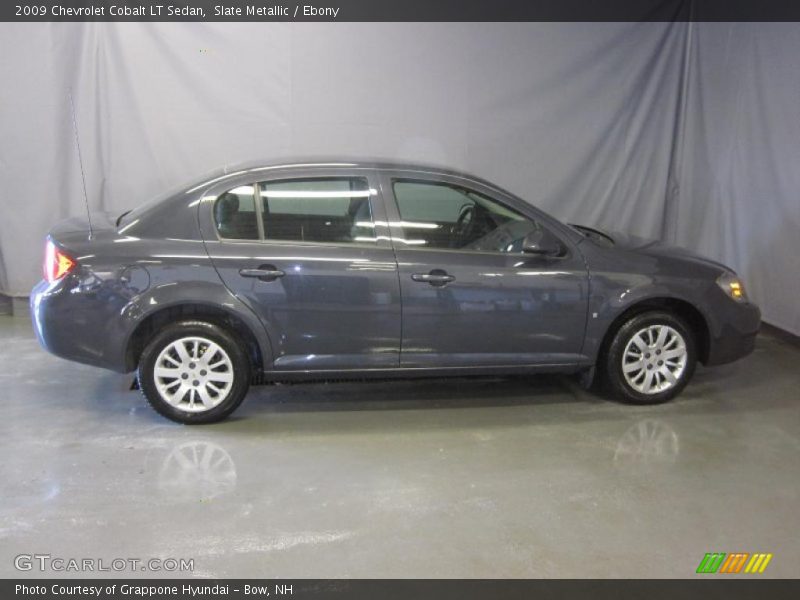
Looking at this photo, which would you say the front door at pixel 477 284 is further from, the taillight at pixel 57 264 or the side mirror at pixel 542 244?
the taillight at pixel 57 264

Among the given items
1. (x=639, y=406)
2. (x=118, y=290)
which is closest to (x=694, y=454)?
(x=639, y=406)

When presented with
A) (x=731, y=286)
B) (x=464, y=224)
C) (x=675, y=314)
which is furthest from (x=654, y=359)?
(x=464, y=224)

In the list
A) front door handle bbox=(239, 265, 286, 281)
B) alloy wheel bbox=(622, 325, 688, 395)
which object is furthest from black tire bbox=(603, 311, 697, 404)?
front door handle bbox=(239, 265, 286, 281)

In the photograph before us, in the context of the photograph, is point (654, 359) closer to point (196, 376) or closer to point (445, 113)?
A: point (196, 376)

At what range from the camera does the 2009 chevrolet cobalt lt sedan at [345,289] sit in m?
3.87

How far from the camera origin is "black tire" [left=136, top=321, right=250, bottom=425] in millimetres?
3906

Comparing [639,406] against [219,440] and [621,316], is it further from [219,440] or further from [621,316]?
[219,440]

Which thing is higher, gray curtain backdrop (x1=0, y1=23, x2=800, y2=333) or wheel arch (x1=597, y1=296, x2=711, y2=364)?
gray curtain backdrop (x1=0, y1=23, x2=800, y2=333)

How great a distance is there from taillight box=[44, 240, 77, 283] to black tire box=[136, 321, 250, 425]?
0.57 m

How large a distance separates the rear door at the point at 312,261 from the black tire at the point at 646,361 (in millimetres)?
1300

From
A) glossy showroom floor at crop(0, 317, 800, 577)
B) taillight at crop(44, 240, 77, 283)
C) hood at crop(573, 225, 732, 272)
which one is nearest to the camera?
glossy showroom floor at crop(0, 317, 800, 577)

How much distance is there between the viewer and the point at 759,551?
300cm

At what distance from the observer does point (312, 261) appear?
12.9 feet

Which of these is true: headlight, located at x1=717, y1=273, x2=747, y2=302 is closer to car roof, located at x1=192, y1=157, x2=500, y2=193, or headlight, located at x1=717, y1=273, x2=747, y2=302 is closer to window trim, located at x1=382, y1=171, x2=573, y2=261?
window trim, located at x1=382, y1=171, x2=573, y2=261
